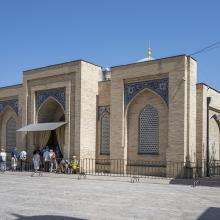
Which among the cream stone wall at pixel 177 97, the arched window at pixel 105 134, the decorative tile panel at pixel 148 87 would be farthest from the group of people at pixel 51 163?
the decorative tile panel at pixel 148 87

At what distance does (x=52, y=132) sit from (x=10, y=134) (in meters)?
3.78

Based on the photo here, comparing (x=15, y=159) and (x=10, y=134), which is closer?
(x=15, y=159)

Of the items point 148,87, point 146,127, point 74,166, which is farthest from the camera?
point 74,166

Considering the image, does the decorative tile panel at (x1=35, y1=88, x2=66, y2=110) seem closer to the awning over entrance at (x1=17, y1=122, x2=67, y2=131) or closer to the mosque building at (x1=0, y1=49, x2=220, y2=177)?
the mosque building at (x1=0, y1=49, x2=220, y2=177)

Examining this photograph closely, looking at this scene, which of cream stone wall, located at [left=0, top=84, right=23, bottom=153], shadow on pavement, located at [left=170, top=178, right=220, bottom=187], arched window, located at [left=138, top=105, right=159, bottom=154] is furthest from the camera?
cream stone wall, located at [left=0, top=84, right=23, bottom=153]

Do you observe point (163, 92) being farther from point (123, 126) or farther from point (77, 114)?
point (77, 114)

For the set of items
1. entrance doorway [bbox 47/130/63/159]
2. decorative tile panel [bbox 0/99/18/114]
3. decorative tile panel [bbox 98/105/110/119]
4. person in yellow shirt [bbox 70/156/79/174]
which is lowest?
person in yellow shirt [bbox 70/156/79/174]

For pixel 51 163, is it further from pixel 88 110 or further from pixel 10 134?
pixel 10 134

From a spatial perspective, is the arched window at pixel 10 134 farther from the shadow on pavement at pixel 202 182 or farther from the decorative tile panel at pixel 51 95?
the shadow on pavement at pixel 202 182

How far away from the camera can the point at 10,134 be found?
2545cm

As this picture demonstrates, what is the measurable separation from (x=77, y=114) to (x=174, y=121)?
5.29m

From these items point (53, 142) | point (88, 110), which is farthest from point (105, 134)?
point (53, 142)

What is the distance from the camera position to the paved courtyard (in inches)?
320

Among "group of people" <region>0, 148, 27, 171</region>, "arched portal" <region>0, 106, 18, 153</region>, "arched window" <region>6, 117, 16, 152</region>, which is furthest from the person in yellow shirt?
"arched window" <region>6, 117, 16, 152</region>
